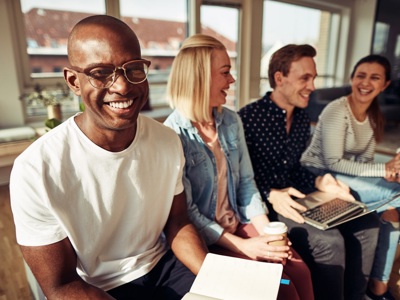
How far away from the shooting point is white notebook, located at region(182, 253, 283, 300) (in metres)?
0.84

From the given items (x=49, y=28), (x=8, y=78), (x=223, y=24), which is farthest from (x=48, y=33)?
(x=223, y=24)

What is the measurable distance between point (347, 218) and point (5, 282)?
71.5 inches

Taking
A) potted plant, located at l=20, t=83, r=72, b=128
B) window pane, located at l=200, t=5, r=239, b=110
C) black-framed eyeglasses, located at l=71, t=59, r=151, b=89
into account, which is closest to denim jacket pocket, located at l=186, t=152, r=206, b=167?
black-framed eyeglasses, located at l=71, t=59, r=151, b=89

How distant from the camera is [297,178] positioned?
5.92 ft

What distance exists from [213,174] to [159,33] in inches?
124

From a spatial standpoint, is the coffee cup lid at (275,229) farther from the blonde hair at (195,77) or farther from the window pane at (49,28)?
the window pane at (49,28)

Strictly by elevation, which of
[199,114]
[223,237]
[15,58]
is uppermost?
[15,58]

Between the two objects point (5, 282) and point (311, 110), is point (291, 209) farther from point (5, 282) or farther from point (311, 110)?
point (311, 110)

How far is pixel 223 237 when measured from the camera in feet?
4.33

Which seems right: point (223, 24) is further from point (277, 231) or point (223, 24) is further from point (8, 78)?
point (277, 231)

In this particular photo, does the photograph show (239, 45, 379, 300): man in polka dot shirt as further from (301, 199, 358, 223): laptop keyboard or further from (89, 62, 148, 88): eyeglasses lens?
(89, 62, 148, 88): eyeglasses lens

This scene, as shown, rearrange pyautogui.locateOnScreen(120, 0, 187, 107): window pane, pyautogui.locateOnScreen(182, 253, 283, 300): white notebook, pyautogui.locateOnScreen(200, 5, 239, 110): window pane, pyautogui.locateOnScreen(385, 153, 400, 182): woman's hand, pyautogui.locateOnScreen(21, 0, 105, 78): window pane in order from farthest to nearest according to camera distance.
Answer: pyautogui.locateOnScreen(200, 5, 239, 110): window pane, pyautogui.locateOnScreen(120, 0, 187, 107): window pane, pyautogui.locateOnScreen(21, 0, 105, 78): window pane, pyautogui.locateOnScreen(385, 153, 400, 182): woman's hand, pyautogui.locateOnScreen(182, 253, 283, 300): white notebook

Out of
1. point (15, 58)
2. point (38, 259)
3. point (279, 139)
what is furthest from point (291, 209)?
point (15, 58)

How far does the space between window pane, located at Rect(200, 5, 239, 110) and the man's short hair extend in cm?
257
